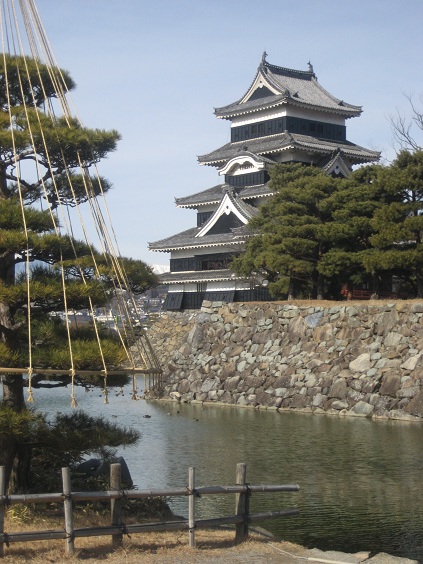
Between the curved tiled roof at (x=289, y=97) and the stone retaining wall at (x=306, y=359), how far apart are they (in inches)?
444

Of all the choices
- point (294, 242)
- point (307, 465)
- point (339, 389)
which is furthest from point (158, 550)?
point (294, 242)

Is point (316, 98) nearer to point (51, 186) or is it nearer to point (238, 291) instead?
point (238, 291)

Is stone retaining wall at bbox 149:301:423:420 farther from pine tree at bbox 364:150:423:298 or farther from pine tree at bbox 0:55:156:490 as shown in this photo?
pine tree at bbox 0:55:156:490

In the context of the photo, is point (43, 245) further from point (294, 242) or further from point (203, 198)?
point (203, 198)

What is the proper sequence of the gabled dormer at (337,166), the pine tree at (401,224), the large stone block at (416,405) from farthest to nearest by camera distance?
the gabled dormer at (337,166) < the pine tree at (401,224) < the large stone block at (416,405)

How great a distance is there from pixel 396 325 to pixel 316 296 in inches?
203

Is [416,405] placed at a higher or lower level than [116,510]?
higher

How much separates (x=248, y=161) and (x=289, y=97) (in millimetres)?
2971

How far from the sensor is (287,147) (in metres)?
33.9

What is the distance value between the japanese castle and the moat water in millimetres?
11437

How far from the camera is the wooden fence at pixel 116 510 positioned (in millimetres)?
7207

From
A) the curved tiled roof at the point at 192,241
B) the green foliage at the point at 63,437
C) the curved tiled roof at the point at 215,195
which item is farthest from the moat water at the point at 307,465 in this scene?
the curved tiled roof at the point at 215,195

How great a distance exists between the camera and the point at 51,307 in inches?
349

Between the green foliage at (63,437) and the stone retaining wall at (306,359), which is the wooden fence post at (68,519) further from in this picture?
the stone retaining wall at (306,359)
